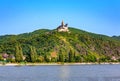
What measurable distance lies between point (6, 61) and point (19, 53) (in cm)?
1853

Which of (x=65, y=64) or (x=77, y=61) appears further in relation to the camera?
(x=77, y=61)

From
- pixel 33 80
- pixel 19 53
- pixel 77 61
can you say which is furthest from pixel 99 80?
pixel 77 61

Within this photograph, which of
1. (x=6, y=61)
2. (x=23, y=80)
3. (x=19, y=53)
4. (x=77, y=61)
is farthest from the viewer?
(x=77, y=61)

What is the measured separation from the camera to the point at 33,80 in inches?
2756

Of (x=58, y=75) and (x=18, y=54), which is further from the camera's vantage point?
(x=18, y=54)

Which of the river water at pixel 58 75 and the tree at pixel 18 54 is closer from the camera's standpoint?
the river water at pixel 58 75

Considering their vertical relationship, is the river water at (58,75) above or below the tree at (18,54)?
below

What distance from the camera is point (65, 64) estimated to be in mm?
185750

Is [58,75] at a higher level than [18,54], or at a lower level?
lower

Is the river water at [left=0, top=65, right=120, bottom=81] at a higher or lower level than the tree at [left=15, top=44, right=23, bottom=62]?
lower

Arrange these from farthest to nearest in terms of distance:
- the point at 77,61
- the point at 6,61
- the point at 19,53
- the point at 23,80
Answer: the point at 77,61, the point at 6,61, the point at 19,53, the point at 23,80

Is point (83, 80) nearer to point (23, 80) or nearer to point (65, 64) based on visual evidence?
point (23, 80)

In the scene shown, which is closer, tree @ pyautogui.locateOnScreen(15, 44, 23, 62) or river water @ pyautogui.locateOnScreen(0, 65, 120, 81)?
river water @ pyautogui.locateOnScreen(0, 65, 120, 81)

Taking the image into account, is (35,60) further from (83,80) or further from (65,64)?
(83,80)
